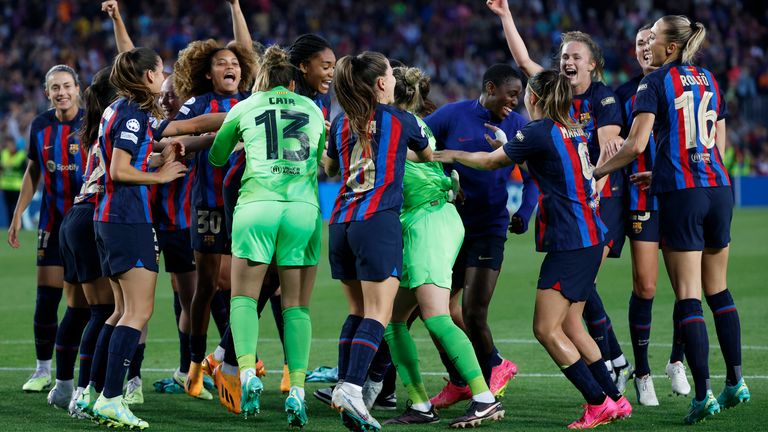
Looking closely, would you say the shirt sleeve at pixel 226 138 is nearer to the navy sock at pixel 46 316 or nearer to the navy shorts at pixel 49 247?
the navy shorts at pixel 49 247

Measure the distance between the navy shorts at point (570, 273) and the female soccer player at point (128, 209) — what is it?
2.20m

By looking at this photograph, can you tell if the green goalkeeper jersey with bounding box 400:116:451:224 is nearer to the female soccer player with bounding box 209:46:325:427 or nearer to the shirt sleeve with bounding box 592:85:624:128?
the female soccer player with bounding box 209:46:325:427

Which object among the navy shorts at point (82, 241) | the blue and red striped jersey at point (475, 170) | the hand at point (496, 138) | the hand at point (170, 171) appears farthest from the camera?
the blue and red striped jersey at point (475, 170)

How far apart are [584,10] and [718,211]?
29392 mm

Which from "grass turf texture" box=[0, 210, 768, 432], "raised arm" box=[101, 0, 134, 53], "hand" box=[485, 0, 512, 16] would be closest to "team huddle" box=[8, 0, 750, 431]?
"grass turf texture" box=[0, 210, 768, 432]

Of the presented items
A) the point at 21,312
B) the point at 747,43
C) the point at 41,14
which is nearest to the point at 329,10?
the point at 41,14

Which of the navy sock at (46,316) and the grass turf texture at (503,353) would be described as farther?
the navy sock at (46,316)

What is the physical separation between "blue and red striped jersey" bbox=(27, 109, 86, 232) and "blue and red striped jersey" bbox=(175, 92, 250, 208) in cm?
85

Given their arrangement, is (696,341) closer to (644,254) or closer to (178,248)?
(644,254)

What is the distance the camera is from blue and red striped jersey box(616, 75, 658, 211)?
746 cm

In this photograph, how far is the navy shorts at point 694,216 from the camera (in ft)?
21.2

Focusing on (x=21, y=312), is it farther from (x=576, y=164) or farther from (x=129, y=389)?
(x=576, y=164)

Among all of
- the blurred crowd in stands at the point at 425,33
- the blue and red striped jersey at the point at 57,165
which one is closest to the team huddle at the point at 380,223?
the blue and red striped jersey at the point at 57,165

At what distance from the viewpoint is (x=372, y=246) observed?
6.15 meters
